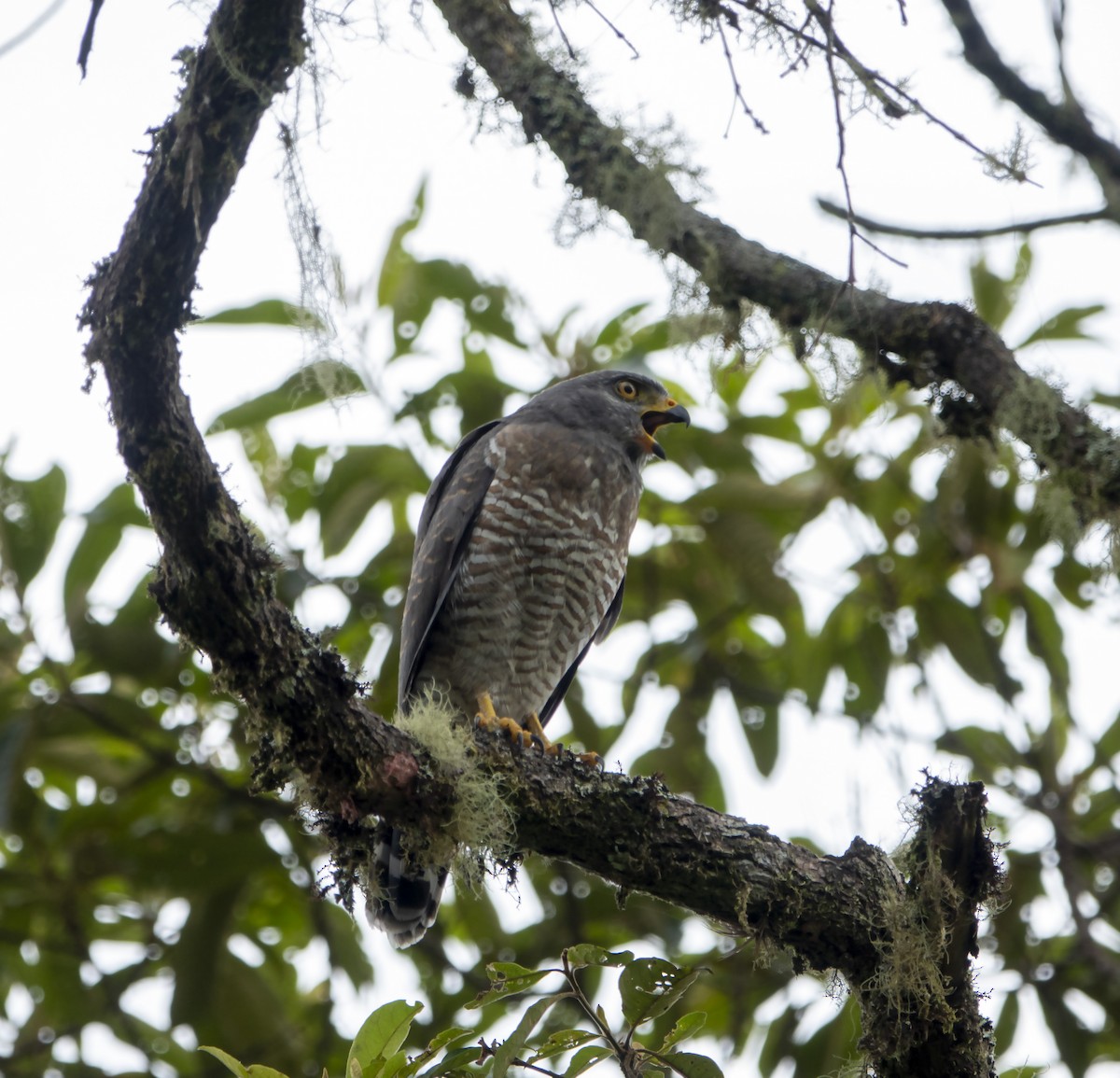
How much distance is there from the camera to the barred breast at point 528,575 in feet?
15.5

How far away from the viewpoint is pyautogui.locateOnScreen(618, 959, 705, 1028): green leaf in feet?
9.43

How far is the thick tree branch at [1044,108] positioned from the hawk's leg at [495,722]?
2.17 metres

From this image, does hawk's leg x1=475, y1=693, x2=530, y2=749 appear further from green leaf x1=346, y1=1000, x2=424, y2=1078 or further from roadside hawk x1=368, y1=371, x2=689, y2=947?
green leaf x1=346, y1=1000, x2=424, y2=1078

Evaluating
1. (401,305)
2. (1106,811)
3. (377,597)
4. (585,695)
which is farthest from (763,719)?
(401,305)

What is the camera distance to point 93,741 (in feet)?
18.6

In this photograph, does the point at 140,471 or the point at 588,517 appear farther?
the point at 588,517

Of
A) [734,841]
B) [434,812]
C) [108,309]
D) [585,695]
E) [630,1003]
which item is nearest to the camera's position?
[108,309]

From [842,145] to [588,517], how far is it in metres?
2.03

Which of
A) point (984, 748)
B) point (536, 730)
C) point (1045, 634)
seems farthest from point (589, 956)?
point (1045, 634)

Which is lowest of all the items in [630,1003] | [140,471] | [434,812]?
[630,1003]

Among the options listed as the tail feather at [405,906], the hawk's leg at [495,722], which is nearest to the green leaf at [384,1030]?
the hawk's leg at [495,722]

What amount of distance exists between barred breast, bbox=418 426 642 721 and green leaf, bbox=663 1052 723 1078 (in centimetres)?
216

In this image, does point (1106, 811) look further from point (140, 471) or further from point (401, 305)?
point (140, 471)

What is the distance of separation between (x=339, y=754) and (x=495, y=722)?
1.45 meters
